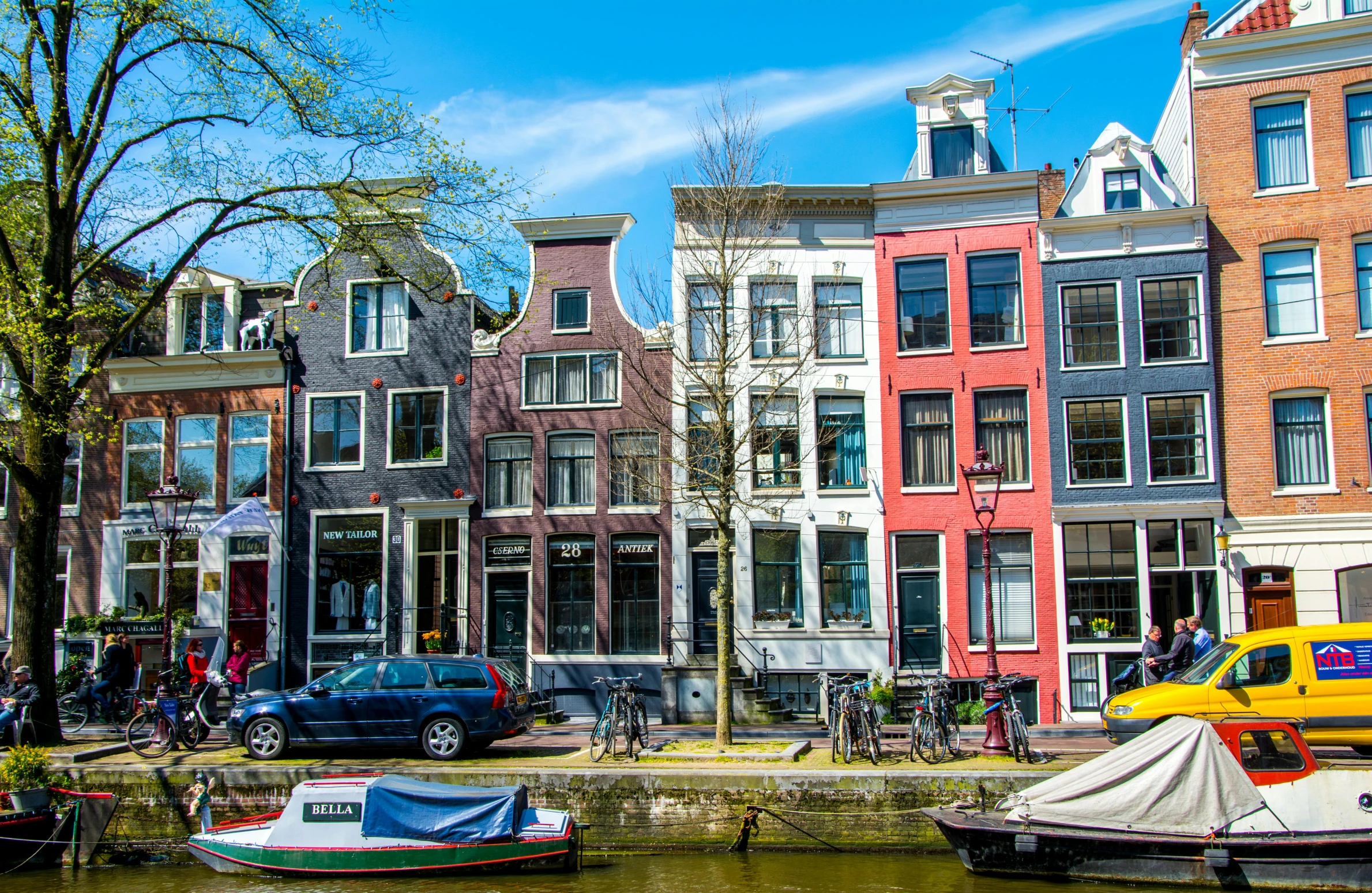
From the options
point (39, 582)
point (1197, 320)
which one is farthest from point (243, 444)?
point (1197, 320)

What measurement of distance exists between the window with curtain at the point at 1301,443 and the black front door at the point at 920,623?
7395mm

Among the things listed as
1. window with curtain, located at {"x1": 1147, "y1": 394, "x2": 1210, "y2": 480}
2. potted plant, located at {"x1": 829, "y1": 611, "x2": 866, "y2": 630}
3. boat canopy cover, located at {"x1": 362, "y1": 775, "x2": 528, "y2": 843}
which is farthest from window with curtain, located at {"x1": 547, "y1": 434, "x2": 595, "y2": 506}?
window with curtain, located at {"x1": 1147, "y1": 394, "x2": 1210, "y2": 480}

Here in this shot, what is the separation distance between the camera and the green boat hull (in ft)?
44.5

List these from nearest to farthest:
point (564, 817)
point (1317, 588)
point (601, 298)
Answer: point (564, 817)
point (1317, 588)
point (601, 298)

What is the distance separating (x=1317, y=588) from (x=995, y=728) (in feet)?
30.6

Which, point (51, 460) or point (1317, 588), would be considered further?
point (1317, 588)

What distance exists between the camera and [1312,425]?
2139 centimetres

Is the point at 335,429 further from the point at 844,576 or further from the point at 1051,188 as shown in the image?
the point at 1051,188

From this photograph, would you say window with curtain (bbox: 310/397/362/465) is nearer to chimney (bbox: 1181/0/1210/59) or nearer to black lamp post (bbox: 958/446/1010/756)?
black lamp post (bbox: 958/446/1010/756)

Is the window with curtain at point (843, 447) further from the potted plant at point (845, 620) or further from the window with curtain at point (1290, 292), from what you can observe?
the window with curtain at point (1290, 292)

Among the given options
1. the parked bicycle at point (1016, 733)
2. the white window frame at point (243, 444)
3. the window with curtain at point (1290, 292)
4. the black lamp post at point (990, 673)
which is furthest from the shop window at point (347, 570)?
the window with curtain at point (1290, 292)

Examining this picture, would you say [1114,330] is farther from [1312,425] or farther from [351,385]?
[351,385]

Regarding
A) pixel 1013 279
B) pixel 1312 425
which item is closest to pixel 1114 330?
pixel 1013 279

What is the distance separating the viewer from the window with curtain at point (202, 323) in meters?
25.8
